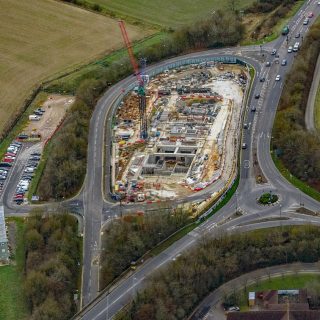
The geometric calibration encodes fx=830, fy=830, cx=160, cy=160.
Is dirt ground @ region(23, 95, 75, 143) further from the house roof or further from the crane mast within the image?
the house roof

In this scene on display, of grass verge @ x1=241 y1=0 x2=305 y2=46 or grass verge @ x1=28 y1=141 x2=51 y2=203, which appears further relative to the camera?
grass verge @ x1=241 y1=0 x2=305 y2=46

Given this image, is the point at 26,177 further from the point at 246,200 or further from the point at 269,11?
the point at 269,11

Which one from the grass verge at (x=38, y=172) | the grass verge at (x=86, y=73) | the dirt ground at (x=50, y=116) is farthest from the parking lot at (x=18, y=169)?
the grass verge at (x=86, y=73)

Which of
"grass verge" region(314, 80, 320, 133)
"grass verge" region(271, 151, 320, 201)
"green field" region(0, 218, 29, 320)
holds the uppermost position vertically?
"grass verge" region(314, 80, 320, 133)

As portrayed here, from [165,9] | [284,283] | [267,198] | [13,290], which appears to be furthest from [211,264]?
[165,9]

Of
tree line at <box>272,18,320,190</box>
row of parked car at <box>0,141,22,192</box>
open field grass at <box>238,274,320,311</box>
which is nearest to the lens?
open field grass at <box>238,274,320,311</box>

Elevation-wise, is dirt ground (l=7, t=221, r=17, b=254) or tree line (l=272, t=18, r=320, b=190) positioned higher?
tree line (l=272, t=18, r=320, b=190)

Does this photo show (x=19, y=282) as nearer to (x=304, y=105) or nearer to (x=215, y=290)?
(x=215, y=290)

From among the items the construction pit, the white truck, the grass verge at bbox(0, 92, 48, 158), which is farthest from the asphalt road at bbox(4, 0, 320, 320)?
the grass verge at bbox(0, 92, 48, 158)
